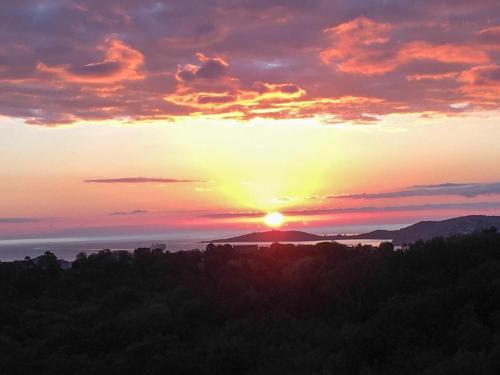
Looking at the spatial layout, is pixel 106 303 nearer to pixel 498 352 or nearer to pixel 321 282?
pixel 321 282

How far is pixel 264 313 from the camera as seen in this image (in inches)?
1067

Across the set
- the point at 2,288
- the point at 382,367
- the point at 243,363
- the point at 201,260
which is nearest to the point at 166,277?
the point at 201,260

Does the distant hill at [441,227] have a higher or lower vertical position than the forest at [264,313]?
higher

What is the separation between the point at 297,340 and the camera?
22328 mm

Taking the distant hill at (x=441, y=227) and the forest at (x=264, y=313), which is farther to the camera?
the distant hill at (x=441, y=227)

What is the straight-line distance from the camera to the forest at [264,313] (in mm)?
18250

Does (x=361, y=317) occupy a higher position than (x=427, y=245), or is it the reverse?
(x=427, y=245)

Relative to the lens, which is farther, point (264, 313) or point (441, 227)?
point (441, 227)

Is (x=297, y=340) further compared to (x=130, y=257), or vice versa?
(x=130, y=257)

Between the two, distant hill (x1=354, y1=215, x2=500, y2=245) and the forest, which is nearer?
the forest

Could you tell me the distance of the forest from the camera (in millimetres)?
18250

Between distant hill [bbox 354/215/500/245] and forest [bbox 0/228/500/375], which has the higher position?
distant hill [bbox 354/215/500/245]

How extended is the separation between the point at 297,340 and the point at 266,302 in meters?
6.38

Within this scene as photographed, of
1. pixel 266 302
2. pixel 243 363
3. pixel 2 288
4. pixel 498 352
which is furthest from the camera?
pixel 2 288
